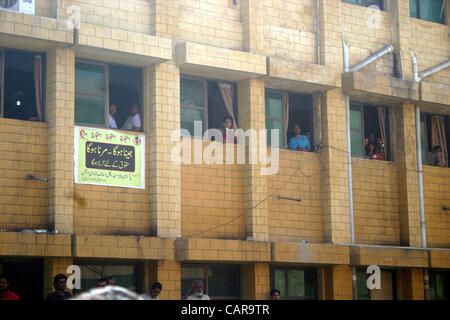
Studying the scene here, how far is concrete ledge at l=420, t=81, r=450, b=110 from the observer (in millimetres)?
23297

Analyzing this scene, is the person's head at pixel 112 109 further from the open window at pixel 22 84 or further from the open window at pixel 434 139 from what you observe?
the open window at pixel 434 139

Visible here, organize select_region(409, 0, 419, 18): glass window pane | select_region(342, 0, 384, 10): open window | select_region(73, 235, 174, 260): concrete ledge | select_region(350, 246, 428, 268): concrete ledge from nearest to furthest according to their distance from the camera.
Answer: select_region(73, 235, 174, 260): concrete ledge < select_region(350, 246, 428, 268): concrete ledge < select_region(342, 0, 384, 10): open window < select_region(409, 0, 419, 18): glass window pane

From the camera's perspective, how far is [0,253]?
53.4ft

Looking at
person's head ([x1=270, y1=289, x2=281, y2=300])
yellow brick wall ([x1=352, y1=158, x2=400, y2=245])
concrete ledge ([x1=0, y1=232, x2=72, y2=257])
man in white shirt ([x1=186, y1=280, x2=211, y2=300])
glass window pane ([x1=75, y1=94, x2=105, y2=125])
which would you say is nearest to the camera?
concrete ledge ([x1=0, y1=232, x2=72, y2=257])

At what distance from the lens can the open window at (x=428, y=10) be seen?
81.1 feet

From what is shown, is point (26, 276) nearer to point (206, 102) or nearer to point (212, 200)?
point (212, 200)

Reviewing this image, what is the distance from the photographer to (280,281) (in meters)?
21.0

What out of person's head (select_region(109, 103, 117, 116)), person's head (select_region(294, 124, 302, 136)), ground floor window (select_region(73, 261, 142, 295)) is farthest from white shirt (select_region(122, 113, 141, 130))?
person's head (select_region(294, 124, 302, 136))

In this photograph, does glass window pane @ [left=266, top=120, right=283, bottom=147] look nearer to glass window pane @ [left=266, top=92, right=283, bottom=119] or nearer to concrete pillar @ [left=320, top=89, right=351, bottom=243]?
glass window pane @ [left=266, top=92, right=283, bottom=119]

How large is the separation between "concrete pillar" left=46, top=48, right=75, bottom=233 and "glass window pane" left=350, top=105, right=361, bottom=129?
A: 839 centimetres

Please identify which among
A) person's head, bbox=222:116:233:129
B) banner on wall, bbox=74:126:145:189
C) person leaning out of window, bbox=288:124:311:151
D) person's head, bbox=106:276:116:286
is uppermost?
person's head, bbox=222:116:233:129
